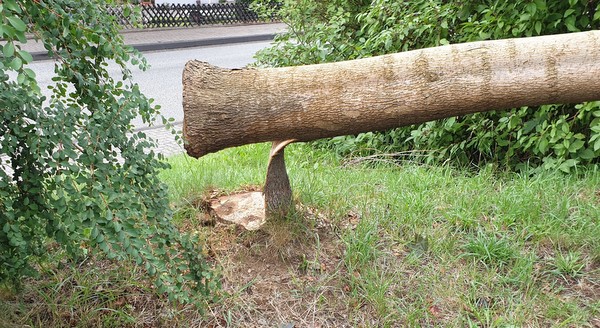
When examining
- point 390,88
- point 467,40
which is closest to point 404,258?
point 390,88

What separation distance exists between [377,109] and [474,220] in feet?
3.87

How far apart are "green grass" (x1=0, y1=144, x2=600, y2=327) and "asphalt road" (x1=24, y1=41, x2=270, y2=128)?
4.28 m

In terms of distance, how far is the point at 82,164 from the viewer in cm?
231

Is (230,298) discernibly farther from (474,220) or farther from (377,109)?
(474,220)

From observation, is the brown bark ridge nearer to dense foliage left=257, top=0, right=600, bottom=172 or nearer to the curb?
dense foliage left=257, top=0, right=600, bottom=172

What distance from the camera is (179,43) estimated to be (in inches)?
632

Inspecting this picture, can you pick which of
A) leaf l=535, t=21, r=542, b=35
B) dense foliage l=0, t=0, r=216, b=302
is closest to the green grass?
dense foliage l=0, t=0, r=216, b=302

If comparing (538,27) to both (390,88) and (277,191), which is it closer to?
(390,88)

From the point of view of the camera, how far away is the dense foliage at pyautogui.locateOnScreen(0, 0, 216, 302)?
82.2 inches

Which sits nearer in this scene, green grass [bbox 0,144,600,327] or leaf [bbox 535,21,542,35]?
green grass [bbox 0,144,600,327]

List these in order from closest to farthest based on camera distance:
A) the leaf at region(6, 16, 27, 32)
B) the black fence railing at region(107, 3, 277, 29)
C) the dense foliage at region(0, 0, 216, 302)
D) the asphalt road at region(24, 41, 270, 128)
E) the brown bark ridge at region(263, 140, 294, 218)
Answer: the leaf at region(6, 16, 27, 32) < the dense foliage at region(0, 0, 216, 302) < the brown bark ridge at region(263, 140, 294, 218) < the asphalt road at region(24, 41, 270, 128) < the black fence railing at region(107, 3, 277, 29)

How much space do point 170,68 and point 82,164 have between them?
10270 millimetres

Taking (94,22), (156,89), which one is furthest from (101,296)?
(156,89)

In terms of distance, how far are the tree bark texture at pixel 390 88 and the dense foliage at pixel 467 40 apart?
1.67 m
